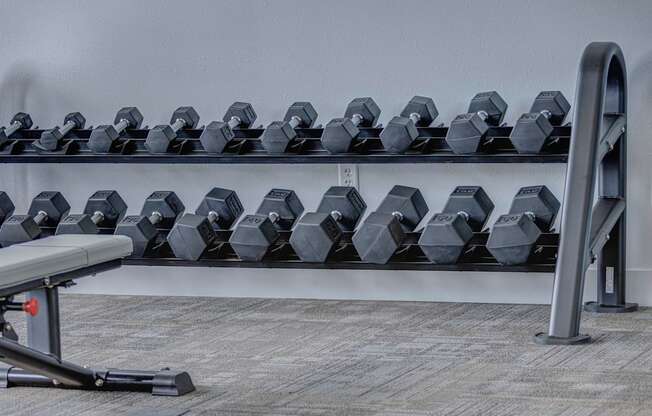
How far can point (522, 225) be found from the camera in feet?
12.9

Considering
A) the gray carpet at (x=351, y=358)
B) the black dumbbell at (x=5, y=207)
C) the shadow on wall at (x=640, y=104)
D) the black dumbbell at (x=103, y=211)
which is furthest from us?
the black dumbbell at (x=5, y=207)

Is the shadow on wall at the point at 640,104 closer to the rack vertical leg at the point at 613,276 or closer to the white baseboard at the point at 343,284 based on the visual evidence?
the rack vertical leg at the point at 613,276

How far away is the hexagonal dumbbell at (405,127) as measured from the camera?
416 centimetres

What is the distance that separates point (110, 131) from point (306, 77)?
0.82 meters

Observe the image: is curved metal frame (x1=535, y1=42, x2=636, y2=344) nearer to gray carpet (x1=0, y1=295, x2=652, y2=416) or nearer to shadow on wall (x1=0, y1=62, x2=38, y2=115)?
gray carpet (x1=0, y1=295, x2=652, y2=416)

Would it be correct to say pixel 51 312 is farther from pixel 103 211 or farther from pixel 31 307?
pixel 103 211

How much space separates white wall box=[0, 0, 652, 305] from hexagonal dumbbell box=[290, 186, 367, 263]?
1.03 feet

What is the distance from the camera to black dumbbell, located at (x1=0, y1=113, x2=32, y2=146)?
4.78 meters

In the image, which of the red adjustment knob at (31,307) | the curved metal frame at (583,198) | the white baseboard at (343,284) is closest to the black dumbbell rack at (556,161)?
the curved metal frame at (583,198)

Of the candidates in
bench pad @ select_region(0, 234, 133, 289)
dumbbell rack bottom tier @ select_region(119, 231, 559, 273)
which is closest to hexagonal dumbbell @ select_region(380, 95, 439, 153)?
dumbbell rack bottom tier @ select_region(119, 231, 559, 273)

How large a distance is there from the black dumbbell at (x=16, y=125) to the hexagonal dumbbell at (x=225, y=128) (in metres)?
0.87

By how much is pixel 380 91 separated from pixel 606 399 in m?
1.95

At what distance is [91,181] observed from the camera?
503 cm

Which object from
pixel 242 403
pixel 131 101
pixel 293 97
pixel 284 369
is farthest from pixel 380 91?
pixel 242 403
